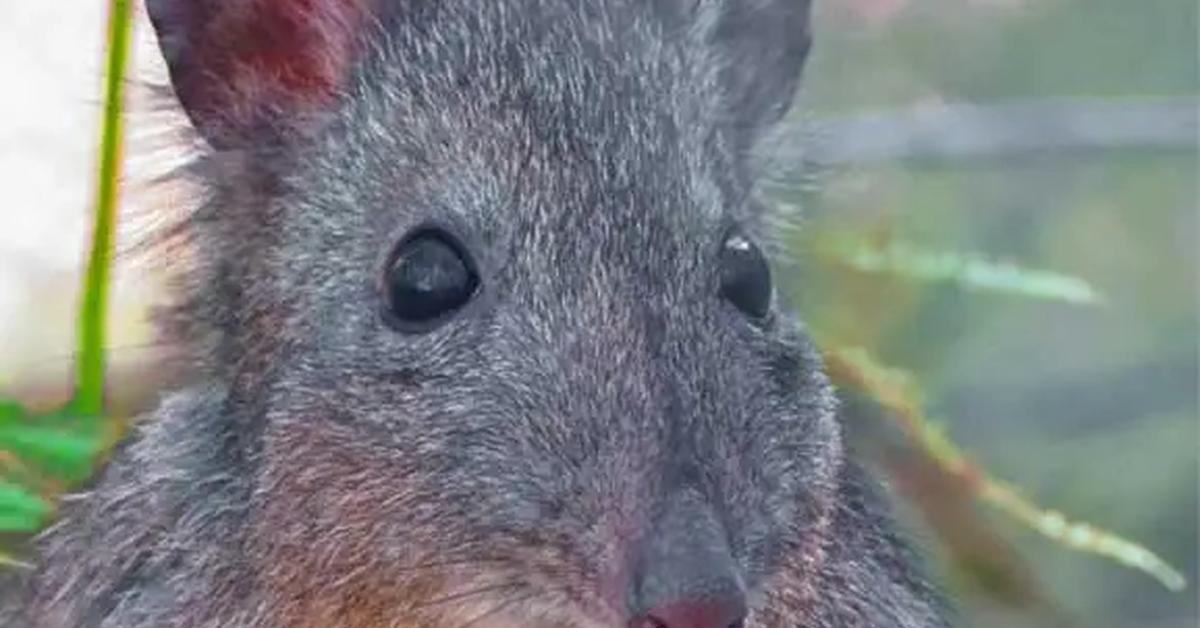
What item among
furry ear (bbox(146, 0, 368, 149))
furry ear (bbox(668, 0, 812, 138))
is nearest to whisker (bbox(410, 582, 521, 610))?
furry ear (bbox(146, 0, 368, 149))

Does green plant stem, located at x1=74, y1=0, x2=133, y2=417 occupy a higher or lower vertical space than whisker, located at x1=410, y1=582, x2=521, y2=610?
higher

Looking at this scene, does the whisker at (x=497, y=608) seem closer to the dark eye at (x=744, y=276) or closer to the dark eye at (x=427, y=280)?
the dark eye at (x=427, y=280)

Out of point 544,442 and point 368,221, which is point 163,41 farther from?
point 544,442

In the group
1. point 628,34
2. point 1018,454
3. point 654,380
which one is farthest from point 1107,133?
point 654,380

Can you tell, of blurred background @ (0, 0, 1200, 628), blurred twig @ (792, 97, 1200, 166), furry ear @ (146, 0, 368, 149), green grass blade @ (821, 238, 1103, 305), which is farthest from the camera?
blurred twig @ (792, 97, 1200, 166)

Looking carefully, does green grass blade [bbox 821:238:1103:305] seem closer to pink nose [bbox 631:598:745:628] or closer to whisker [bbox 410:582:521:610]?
whisker [bbox 410:582:521:610]

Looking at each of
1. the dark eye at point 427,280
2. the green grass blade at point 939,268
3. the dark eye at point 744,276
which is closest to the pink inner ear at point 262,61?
the dark eye at point 427,280

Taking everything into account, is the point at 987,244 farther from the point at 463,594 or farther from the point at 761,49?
the point at 463,594
